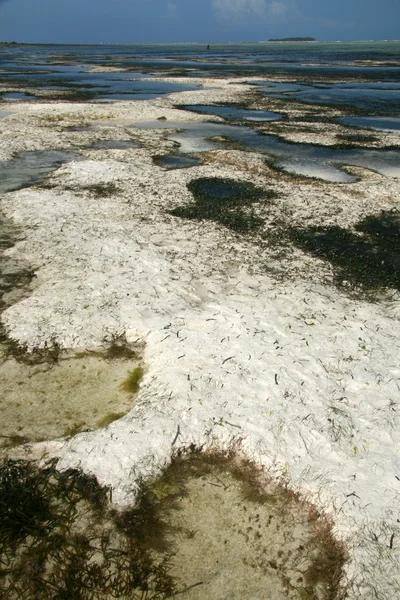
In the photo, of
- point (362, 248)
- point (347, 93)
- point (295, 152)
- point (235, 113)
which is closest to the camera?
point (362, 248)

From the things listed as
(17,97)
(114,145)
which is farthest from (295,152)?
(17,97)

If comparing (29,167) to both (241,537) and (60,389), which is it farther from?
(241,537)

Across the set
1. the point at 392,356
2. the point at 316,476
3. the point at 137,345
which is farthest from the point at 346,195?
the point at 316,476

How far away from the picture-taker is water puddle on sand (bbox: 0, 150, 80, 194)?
15.8 m

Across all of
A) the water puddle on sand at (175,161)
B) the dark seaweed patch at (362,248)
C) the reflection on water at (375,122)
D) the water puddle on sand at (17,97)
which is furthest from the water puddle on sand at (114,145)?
the water puddle on sand at (17,97)

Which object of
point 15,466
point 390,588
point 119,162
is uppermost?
point 119,162

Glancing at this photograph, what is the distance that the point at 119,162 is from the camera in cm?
1794

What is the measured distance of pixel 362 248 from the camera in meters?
11.3

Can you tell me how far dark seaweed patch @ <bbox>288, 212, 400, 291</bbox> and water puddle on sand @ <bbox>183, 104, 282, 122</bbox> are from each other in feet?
62.2

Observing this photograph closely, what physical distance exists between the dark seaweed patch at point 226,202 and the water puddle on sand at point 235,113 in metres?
15.5

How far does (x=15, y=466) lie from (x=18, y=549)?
1.06 meters

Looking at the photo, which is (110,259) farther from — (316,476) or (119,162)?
(119,162)

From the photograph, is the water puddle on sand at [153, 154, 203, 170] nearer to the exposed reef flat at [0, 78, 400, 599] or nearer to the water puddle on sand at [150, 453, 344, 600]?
the exposed reef flat at [0, 78, 400, 599]

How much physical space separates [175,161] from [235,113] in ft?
50.9
